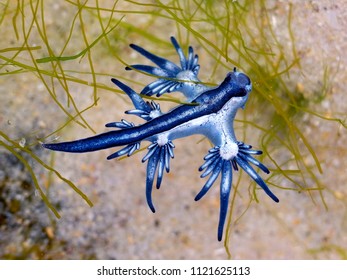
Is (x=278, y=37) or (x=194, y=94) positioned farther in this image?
(x=278, y=37)

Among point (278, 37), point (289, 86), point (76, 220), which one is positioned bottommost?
point (76, 220)

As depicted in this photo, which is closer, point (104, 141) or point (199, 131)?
point (104, 141)

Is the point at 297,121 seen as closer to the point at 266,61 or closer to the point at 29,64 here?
the point at 266,61

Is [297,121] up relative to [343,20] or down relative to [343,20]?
down

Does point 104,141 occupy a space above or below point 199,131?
below

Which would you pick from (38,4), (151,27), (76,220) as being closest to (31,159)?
(76,220)

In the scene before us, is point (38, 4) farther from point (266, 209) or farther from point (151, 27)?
point (266, 209)

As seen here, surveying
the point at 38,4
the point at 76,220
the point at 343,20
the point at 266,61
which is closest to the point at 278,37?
the point at 266,61
